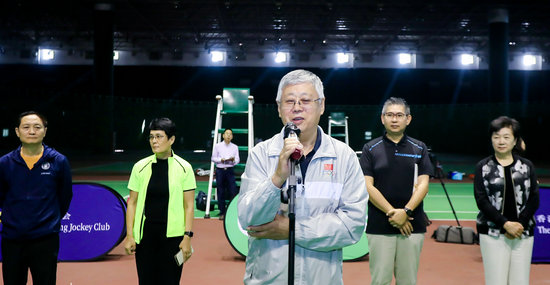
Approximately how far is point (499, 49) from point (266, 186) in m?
29.4

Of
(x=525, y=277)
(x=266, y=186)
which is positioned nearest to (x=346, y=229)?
(x=266, y=186)

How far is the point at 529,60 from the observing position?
4066 cm

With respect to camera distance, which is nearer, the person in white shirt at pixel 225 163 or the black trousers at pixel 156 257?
the black trousers at pixel 156 257

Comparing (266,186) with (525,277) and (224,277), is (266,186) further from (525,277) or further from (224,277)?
(224,277)

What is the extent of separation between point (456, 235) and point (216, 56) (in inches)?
1331

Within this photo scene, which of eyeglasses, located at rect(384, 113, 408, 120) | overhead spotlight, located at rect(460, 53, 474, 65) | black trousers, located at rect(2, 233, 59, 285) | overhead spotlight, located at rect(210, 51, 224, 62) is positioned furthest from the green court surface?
overhead spotlight, located at rect(460, 53, 474, 65)

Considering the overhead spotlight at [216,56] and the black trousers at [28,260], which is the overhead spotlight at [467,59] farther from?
the black trousers at [28,260]

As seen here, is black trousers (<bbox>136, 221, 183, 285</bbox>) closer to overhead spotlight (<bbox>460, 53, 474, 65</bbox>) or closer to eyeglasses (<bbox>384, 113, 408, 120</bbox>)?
eyeglasses (<bbox>384, 113, 408, 120</bbox>)

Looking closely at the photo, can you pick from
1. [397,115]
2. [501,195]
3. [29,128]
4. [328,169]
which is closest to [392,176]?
[397,115]

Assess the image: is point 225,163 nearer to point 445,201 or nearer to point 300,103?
point 445,201

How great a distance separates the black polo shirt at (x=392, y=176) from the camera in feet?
13.5

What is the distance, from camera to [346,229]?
7.25 feet

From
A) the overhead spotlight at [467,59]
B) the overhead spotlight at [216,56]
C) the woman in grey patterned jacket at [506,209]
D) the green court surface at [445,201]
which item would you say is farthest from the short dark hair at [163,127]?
the overhead spotlight at [467,59]

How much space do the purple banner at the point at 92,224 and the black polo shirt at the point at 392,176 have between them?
398cm
